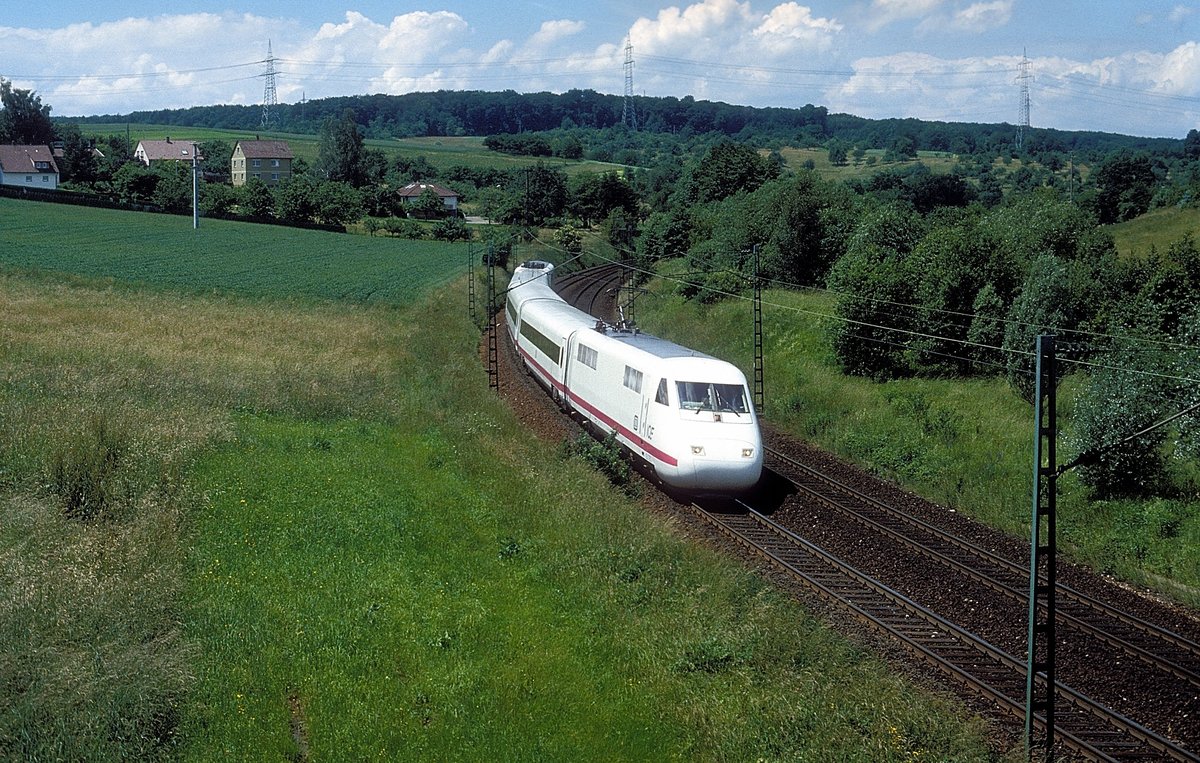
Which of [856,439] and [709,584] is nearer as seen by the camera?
[709,584]

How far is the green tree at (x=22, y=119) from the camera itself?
149 metres

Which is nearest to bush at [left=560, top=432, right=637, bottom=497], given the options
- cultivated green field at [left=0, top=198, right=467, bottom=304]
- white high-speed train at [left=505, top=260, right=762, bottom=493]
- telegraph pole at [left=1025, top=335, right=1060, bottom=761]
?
white high-speed train at [left=505, top=260, right=762, bottom=493]

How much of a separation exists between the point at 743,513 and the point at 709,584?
5753mm

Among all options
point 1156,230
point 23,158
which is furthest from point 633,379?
point 23,158

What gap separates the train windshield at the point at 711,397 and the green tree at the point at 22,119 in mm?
154927

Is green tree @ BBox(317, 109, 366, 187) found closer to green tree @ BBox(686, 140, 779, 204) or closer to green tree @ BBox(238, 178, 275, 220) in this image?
green tree @ BBox(238, 178, 275, 220)

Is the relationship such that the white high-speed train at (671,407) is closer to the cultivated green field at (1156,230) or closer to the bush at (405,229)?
the cultivated green field at (1156,230)

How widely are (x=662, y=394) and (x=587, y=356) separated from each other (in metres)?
6.32

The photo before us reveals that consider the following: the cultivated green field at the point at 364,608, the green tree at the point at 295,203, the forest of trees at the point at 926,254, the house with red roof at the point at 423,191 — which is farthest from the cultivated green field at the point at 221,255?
the cultivated green field at the point at 364,608

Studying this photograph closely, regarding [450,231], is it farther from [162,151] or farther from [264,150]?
[162,151]

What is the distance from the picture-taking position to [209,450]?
21359 millimetres

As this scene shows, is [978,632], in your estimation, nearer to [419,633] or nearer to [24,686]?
[419,633]

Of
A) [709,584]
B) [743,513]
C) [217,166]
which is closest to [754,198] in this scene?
[743,513]

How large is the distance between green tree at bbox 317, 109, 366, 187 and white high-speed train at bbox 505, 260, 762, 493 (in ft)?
376
